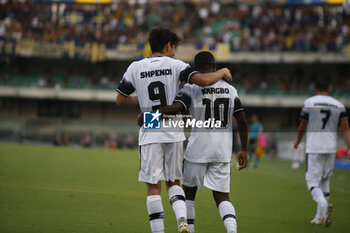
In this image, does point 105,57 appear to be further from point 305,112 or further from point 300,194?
point 305,112

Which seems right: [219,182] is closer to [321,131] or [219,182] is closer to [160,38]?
[160,38]

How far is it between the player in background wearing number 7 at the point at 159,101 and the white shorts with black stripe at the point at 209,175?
0.33 meters

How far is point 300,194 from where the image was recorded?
12781mm

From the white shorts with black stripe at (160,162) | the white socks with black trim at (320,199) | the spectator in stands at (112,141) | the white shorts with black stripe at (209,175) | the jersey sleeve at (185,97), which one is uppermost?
the jersey sleeve at (185,97)

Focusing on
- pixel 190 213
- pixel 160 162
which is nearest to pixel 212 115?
pixel 160 162

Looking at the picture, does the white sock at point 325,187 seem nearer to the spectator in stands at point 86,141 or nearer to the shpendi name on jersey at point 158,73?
the shpendi name on jersey at point 158,73

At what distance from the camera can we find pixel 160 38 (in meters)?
5.82

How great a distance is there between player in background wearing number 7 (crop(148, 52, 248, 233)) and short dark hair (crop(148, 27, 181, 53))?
39 cm

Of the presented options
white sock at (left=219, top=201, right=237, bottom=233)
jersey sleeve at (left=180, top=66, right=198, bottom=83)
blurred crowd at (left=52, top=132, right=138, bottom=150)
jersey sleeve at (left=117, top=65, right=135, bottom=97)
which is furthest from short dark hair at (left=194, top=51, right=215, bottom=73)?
blurred crowd at (left=52, top=132, right=138, bottom=150)

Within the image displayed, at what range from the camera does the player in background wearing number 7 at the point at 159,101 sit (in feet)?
18.6

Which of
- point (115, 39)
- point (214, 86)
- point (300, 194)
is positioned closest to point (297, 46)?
point (115, 39)

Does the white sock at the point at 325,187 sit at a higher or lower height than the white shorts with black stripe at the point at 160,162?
lower

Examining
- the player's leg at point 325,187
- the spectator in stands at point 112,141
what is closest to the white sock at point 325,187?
the player's leg at point 325,187

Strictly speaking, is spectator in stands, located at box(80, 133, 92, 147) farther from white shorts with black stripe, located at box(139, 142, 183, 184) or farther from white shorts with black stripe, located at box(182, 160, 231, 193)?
white shorts with black stripe, located at box(139, 142, 183, 184)
